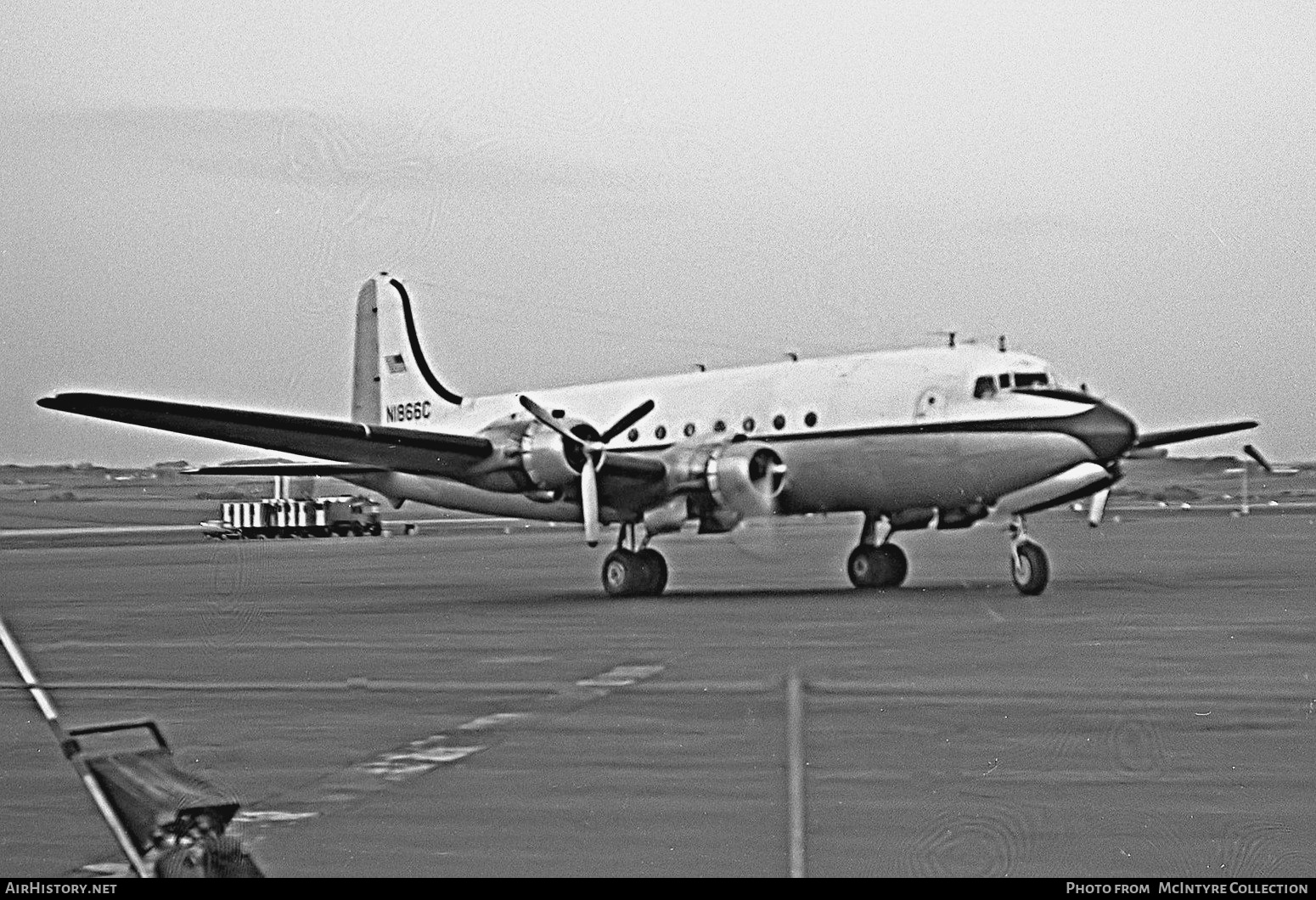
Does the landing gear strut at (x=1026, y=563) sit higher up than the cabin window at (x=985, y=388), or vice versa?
the cabin window at (x=985, y=388)

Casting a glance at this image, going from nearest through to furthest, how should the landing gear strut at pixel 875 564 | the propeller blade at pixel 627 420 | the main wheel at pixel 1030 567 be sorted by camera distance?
the main wheel at pixel 1030 567 → the landing gear strut at pixel 875 564 → the propeller blade at pixel 627 420

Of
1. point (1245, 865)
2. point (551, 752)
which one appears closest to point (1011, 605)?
point (551, 752)

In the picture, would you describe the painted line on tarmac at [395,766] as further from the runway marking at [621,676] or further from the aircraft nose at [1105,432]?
the aircraft nose at [1105,432]

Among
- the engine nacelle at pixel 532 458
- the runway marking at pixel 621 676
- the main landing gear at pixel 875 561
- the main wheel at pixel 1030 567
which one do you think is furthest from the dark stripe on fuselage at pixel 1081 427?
the runway marking at pixel 621 676

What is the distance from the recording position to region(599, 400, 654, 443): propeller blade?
78.9 ft

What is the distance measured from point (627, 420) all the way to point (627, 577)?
2.52 metres

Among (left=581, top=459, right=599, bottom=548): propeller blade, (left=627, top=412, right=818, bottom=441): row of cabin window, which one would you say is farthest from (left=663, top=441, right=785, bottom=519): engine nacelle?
(left=581, top=459, right=599, bottom=548): propeller blade

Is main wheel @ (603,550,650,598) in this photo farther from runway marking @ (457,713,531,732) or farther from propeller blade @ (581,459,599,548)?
runway marking @ (457,713,531,732)

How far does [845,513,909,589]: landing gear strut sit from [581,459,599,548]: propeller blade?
3.98 m

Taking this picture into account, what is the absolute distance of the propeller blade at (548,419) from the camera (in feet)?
72.1

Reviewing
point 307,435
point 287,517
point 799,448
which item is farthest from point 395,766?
point 287,517

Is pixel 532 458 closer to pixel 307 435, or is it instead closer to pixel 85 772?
pixel 307 435

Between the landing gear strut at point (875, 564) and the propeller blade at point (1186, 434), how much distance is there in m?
3.56

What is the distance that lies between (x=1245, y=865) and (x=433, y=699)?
20.4 ft
